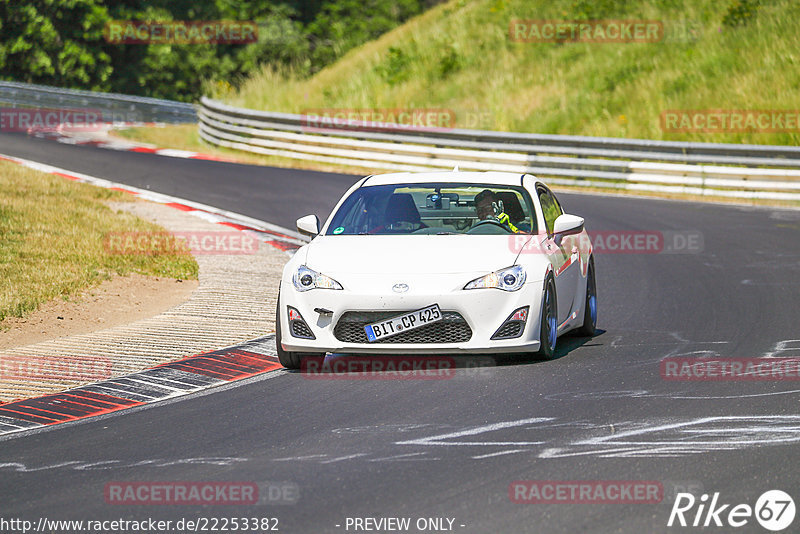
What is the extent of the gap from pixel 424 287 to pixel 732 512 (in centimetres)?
356

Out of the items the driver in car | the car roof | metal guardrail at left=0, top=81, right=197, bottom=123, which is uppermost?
metal guardrail at left=0, top=81, right=197, bottom=123

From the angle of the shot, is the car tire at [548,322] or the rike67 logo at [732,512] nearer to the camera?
the rike67 logo at [732,512]

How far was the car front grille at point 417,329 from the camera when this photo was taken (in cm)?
879

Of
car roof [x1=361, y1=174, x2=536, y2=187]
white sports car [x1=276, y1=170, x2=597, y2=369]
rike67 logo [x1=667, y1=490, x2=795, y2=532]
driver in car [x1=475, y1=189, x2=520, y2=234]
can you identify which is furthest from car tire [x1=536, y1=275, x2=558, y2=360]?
rike67 logo [x1=667, y1=490, x2=795, y2=532]

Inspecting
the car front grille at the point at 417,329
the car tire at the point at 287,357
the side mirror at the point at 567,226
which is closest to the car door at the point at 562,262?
the side mirror at the point at 567,226

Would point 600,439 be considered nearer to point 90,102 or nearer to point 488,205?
point 488,205

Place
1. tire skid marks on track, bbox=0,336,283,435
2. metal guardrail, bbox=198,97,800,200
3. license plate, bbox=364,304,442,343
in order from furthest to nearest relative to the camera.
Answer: metal guardrail, bbox=198,97,800,200
license plate, bbox=364,304,442,343
tire skid marks on track, bbox=0,336,283,435

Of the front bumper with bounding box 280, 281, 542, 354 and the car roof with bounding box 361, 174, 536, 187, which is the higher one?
the car roof with bounding box 361, 174, 536, 187

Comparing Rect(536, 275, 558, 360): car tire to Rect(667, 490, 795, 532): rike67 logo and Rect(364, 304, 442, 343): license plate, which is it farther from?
Rect(667, 490, 795, 532): rike67 logo

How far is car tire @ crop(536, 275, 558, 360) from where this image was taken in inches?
358

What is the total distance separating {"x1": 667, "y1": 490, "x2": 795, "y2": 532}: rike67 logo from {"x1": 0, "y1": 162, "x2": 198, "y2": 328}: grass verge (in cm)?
773

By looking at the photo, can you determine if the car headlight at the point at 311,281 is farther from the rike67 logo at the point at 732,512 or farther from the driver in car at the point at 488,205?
the rike67 logo at the point at 732,512

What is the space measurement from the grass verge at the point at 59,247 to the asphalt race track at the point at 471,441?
472cm

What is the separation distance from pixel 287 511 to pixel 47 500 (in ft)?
4.04
